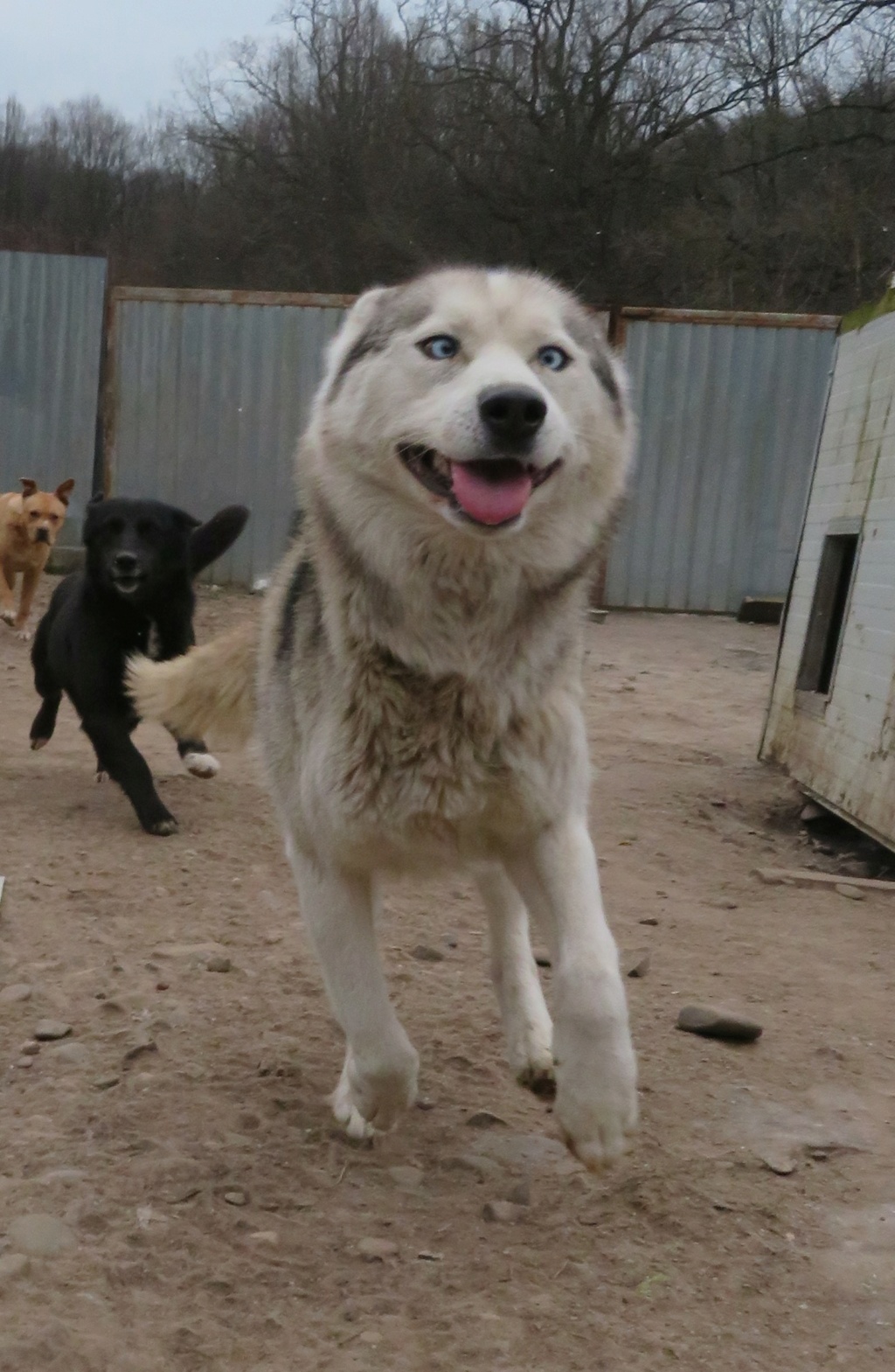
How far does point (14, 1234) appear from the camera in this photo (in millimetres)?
1957

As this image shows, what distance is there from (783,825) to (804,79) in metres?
13.6

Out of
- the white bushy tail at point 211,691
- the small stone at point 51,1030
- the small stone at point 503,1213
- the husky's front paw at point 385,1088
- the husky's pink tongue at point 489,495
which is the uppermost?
the husky's pink tongue at point 489,495

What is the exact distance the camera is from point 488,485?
2.11 metres

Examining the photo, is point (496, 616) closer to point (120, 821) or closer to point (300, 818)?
point (300, 818)

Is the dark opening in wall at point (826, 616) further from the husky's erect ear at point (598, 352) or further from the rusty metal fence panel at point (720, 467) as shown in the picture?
the rusty metal fence panel at point (720, 467)

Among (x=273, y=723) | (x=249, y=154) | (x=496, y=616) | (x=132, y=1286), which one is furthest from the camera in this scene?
(x=249, y=154)

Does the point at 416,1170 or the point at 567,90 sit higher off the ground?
the point at 567,90

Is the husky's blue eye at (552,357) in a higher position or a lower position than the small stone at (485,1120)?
higher

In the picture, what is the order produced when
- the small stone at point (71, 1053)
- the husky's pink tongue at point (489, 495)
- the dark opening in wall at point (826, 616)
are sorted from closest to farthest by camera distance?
the husky's pink tongue at point (489, 495) < the small stone at point (71, 1053) < the dark opening in wall at point (826, 616)

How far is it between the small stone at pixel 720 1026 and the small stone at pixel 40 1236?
1.50m

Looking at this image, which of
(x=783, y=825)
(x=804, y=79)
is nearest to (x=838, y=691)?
(x=783, y=825)

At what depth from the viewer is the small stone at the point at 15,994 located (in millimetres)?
2859

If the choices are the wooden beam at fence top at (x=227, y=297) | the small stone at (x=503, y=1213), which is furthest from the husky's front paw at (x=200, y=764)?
the wooden beam at fence top at (x=227, y=297)

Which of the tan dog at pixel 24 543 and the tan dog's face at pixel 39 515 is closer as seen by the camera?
the tan dog at pixel 24 543
